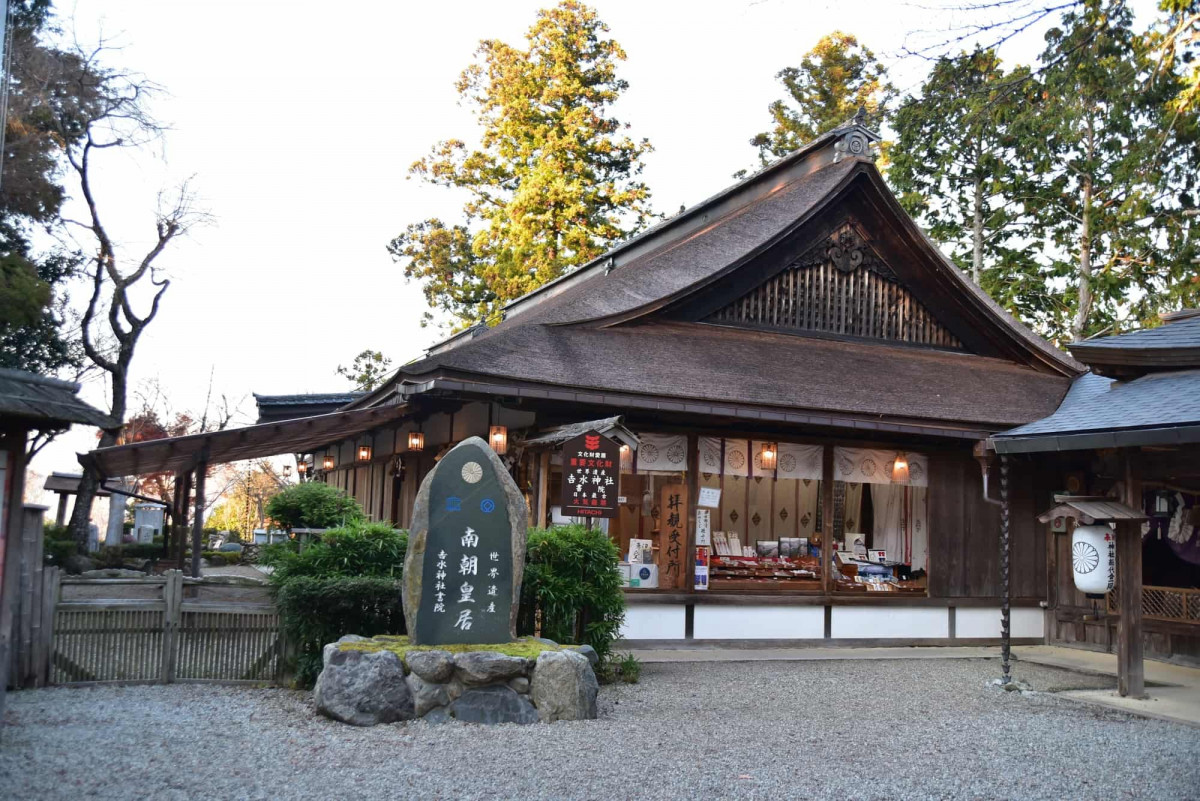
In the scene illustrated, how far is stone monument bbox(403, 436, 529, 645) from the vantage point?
25.9ft

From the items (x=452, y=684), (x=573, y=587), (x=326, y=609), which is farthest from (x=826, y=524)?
(x=326, y=609)

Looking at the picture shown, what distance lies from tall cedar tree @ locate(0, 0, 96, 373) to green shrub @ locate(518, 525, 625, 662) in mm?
14065

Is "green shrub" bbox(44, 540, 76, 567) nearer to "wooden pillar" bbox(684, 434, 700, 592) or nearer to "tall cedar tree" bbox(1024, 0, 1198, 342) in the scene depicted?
"wooden pillar" bbox(684, 434, 700, 592)

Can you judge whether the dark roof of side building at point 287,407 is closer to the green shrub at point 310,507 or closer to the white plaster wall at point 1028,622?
the green shrub at point 310,507

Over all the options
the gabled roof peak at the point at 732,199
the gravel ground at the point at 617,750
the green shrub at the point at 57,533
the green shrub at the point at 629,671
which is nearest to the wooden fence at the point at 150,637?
the gravel ground at the point at 617,750

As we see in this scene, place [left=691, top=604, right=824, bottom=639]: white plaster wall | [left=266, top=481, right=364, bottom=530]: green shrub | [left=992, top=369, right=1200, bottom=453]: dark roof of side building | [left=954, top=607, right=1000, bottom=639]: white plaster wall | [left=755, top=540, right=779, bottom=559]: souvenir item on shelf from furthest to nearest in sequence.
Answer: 1. [left=266, top=481, right=364, bottom=530]: green shrub
2. [left=755, top=540, right=779, bottom=559]: souvenir item on shelf
3. [left=954, top=607, right=1000, bottom=639]: white plaster wall
4. [left=691, top=604, right=824, bottom=639]: white plaster wall
5. [left=992, top=369, right=1200, bottom=453]: dark roof of side building

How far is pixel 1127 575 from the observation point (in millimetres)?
9586

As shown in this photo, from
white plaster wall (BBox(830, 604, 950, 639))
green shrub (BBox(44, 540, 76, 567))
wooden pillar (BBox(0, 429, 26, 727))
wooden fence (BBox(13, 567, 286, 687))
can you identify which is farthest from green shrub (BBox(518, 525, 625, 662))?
green shrub (BBox(44, 540, 76, 567))

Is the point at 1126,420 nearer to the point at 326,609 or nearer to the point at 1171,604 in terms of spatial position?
the point at 1171,604

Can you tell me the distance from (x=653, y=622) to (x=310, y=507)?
6.35m

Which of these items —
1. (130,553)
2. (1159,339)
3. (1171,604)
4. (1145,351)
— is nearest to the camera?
(1145,351)

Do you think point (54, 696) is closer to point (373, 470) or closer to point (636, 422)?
point (636, 422)

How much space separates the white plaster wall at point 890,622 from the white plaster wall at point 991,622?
24cm

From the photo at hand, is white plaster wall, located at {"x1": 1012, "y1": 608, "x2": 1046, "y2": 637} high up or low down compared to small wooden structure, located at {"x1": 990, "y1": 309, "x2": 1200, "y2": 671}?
down
